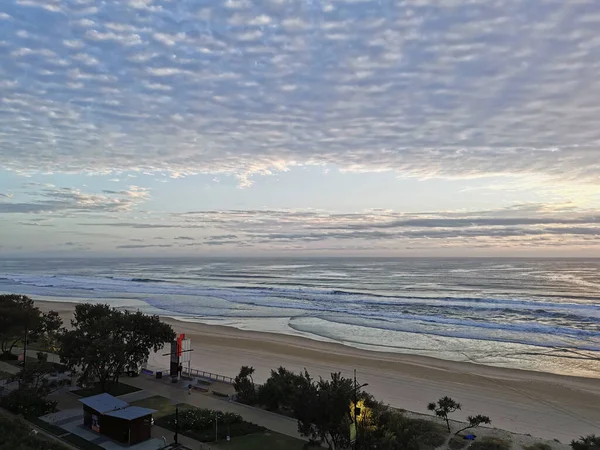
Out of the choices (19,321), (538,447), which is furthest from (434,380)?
(19,321)

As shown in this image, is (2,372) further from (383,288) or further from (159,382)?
(383,288)

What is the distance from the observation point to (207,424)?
68.7 feet

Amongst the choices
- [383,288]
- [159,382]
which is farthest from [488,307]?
[159,382]

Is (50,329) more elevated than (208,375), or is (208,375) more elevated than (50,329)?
(50,329)

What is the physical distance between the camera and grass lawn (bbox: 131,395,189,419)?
23000 mm

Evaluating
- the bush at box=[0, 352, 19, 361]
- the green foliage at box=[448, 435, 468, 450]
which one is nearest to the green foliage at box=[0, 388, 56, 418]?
the bush at box=[0, 352, 19, 361]

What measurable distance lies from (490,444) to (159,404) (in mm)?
16353

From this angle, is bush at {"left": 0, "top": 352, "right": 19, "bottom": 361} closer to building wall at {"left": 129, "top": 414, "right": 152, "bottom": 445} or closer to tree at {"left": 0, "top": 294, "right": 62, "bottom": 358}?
tree at {"left": 0, "top": 294, "right": 62, "bottom": 358}

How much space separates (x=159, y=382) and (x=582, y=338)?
3810cm

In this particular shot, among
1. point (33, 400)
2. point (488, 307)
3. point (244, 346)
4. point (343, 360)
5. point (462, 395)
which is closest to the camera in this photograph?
point (33, 400)

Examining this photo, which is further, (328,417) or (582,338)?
(582,338)

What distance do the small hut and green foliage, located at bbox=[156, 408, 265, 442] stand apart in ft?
5.31

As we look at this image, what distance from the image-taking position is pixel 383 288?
86.5m

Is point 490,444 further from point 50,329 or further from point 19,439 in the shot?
point 50,329
